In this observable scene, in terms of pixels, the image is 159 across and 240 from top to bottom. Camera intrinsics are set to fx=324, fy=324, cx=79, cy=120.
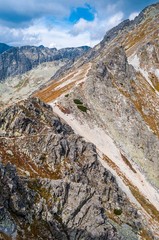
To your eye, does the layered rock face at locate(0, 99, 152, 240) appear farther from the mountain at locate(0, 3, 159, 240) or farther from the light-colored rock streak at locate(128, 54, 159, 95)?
the light-colored rock streak at locate(128, 54, 159, 95)

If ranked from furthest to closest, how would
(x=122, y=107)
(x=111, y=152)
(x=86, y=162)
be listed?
(x=122, y=107) → (x=111, y=152) → (x=86, y=162)

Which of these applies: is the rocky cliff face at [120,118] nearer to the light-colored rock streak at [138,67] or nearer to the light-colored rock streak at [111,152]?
the light-colored rock streak at [111,152]

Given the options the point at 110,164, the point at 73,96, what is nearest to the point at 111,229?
the point at 110,164

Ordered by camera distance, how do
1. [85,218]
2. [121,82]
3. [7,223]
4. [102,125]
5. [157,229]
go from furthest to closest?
[121,82] < [102,125] < [157,229] < [85,218] < [7,223]

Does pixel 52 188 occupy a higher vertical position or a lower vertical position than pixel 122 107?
lower

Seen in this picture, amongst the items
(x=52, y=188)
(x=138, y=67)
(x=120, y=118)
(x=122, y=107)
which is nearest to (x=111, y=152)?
(x=120, y=118)

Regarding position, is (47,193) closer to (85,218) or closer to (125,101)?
(85,218)

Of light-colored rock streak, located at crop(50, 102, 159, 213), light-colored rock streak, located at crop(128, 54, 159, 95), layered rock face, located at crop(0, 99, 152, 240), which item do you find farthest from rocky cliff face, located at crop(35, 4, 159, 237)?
layered rock face, located at crop(0, 99, 152, 240)

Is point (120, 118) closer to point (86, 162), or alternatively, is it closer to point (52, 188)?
point (86, 162)
